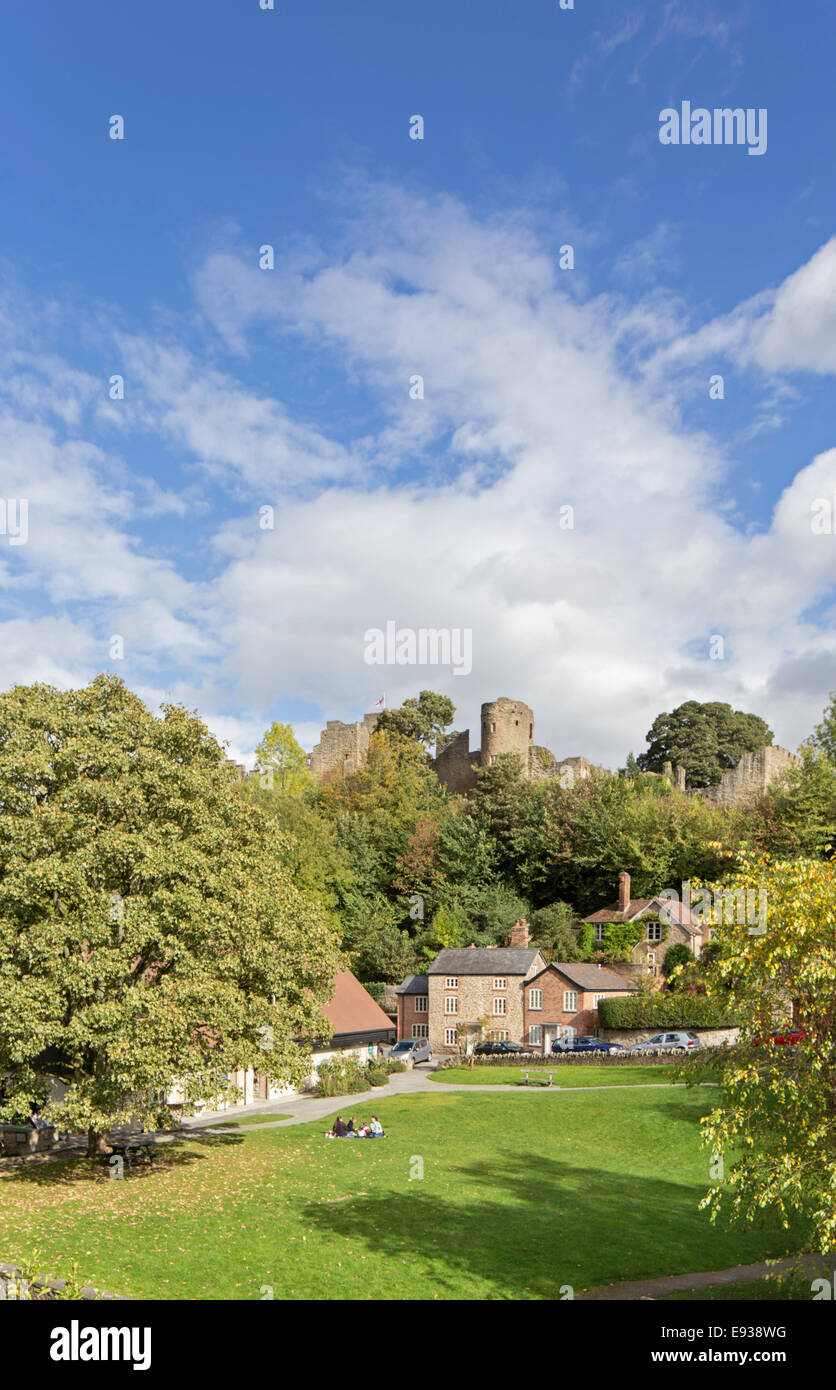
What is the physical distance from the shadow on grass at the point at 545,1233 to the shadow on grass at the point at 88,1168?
21.4 feet

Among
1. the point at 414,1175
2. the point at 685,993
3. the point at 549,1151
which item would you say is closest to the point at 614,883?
the point at 549,1151

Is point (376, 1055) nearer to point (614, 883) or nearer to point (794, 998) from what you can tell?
point (614, 883)

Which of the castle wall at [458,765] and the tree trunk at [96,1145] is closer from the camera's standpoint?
the tree trunk at [96,1145]

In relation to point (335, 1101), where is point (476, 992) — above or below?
above

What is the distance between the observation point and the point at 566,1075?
4372 cm

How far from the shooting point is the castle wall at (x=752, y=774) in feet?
238

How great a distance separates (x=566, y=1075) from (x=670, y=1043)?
6.23 m

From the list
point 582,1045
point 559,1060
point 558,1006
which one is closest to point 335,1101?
point 559,1060

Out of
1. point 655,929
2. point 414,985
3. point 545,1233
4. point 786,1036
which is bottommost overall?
point 414,985

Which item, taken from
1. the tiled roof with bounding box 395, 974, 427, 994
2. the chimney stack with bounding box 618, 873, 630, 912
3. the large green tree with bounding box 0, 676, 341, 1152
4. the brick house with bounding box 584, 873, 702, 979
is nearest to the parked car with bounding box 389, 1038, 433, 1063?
the tiled roof with bounding box 395, 974, 427, 994

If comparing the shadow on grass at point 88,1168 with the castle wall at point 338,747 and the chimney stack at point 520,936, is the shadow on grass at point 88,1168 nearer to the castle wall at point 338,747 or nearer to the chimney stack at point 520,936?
the chimney stack at point 520,936

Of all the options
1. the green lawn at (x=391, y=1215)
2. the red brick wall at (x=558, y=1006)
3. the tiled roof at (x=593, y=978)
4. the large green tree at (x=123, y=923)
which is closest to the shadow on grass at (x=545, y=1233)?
the green lawn at (x=391, y=1215)

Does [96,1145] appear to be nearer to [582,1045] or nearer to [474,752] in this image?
[582,1045]

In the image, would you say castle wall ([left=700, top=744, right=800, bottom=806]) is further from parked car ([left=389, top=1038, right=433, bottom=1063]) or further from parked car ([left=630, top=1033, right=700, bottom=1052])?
parked car ([left=389, top=1038, right=433, bottom=1063])
